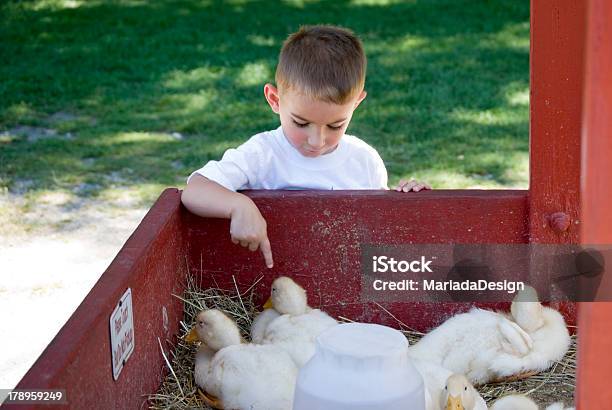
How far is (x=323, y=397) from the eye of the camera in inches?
69.9

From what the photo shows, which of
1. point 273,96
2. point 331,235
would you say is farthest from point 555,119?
point 273,96

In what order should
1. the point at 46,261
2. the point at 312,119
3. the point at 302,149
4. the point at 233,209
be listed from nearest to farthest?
the point at 233,209 → the point at 312,119 → the point at 302,149 → the point at 46,261

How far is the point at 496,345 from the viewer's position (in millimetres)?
2504

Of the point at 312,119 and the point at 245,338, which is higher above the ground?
the point at 312,119

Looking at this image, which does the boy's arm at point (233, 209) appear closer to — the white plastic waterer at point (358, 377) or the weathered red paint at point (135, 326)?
the weathered red paint at point (135, 326)

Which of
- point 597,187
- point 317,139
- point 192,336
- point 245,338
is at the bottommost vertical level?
point 245,338

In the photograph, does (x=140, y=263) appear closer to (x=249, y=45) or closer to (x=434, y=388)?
(x=434, y=388)

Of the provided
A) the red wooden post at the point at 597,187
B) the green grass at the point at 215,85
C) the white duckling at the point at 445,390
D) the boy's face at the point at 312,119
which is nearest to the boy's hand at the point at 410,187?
the boy's face at the point at 312,119

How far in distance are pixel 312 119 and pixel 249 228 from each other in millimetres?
368

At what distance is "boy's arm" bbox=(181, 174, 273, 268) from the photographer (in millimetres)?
2564

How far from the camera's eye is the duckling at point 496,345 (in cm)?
248

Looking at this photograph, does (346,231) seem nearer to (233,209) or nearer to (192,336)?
(233,209)

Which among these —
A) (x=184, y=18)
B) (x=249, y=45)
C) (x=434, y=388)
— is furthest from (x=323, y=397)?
(x=184, y=18)

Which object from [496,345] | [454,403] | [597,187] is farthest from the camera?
[496,345]
